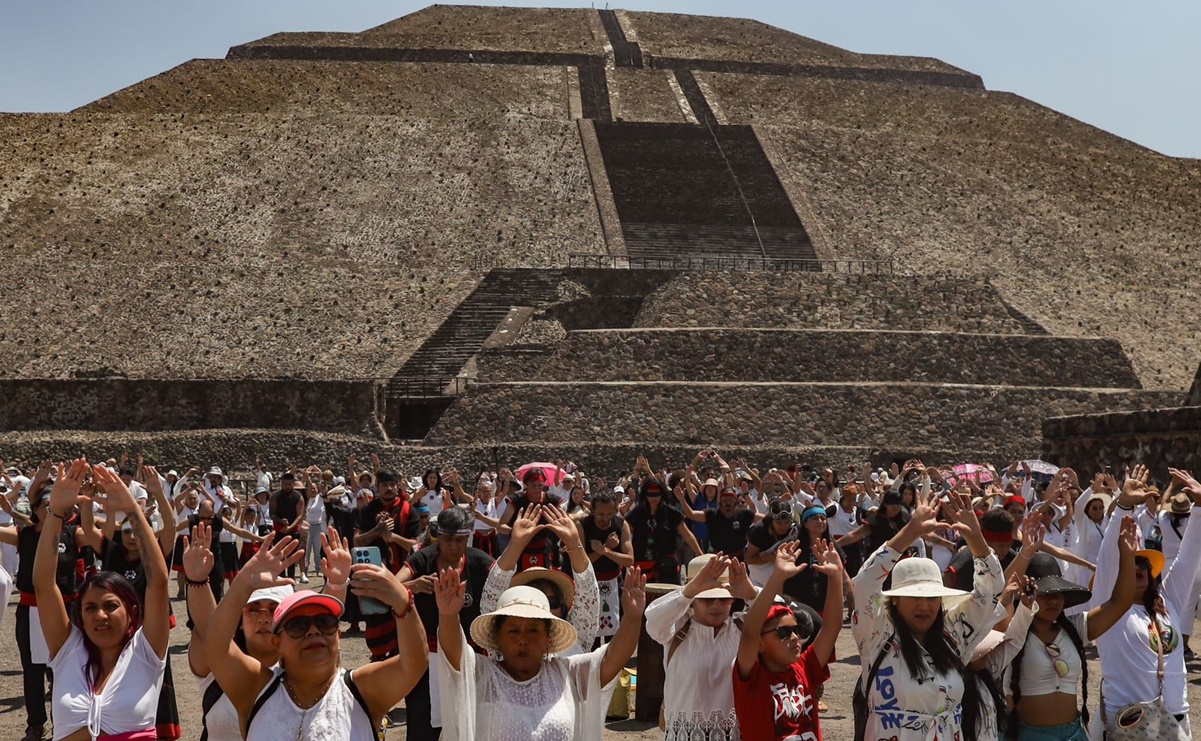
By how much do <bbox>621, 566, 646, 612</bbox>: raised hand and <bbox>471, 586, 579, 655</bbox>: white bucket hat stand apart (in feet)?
0.73

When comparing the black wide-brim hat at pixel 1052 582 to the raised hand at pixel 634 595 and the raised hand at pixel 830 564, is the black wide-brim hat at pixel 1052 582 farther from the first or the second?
the raised hand at pixel 634 595

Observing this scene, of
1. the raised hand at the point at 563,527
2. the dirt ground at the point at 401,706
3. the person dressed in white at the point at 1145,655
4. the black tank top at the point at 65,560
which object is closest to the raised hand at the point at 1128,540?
the person dressed in white at the point at 1145,655

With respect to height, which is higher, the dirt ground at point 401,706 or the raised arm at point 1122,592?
the raised arm at point 1122,592

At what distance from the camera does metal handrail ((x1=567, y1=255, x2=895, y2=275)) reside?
136ft

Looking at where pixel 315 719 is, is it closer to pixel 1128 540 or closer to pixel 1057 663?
pixel 1057 663

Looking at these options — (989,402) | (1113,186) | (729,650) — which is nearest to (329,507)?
(729,650)

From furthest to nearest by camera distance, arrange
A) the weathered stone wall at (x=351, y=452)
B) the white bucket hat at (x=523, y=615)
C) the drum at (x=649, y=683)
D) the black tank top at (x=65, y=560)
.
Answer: the weathered stone wall at (x=351, y=452) → the drum at (x=649, y=683) → the black tank top at (x=65, y=560) → the white bucket hat at (x=523, y=615)

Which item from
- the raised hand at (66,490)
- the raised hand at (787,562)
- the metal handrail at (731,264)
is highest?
the metal handrail at (731,264)

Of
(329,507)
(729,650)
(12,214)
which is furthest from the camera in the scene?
(12,214)

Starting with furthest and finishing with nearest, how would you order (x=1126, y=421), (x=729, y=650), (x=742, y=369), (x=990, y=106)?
(x=990, y=106) < (x=742, y=369) < (x=1126, y=421) < (x=729, y=650)

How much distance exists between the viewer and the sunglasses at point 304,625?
4.60m

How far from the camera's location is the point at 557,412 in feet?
99.7

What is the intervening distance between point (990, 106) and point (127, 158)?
1461 inches

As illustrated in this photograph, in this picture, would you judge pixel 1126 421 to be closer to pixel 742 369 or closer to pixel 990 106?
pixel 742 369
